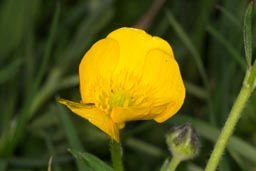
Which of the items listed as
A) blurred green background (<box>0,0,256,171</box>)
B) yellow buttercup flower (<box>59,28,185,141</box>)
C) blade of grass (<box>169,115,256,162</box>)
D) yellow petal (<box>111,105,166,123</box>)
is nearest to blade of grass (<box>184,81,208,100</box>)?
blurred green background (<box>0,0,256,171</box>)

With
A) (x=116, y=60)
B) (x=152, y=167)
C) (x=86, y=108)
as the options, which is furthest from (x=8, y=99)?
(x=86, y=108)

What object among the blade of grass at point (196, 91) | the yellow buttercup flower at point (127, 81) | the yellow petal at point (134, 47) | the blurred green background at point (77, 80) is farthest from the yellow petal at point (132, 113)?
the blade of grass at point (196, 91)

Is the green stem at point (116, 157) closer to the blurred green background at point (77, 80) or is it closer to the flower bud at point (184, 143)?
the flower bud at point (184, 143)

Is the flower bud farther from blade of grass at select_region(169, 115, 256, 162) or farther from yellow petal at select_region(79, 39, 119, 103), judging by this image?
blade of grass at select_region(169, 115, 256, 162)

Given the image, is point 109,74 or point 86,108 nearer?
point 86,108

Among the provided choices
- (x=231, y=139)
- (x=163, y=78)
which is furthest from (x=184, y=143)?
(x=231, y=139)

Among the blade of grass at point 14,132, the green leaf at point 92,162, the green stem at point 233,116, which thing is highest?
the green stem at point 233,116

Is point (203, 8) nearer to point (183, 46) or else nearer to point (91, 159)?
point (183, 46)
